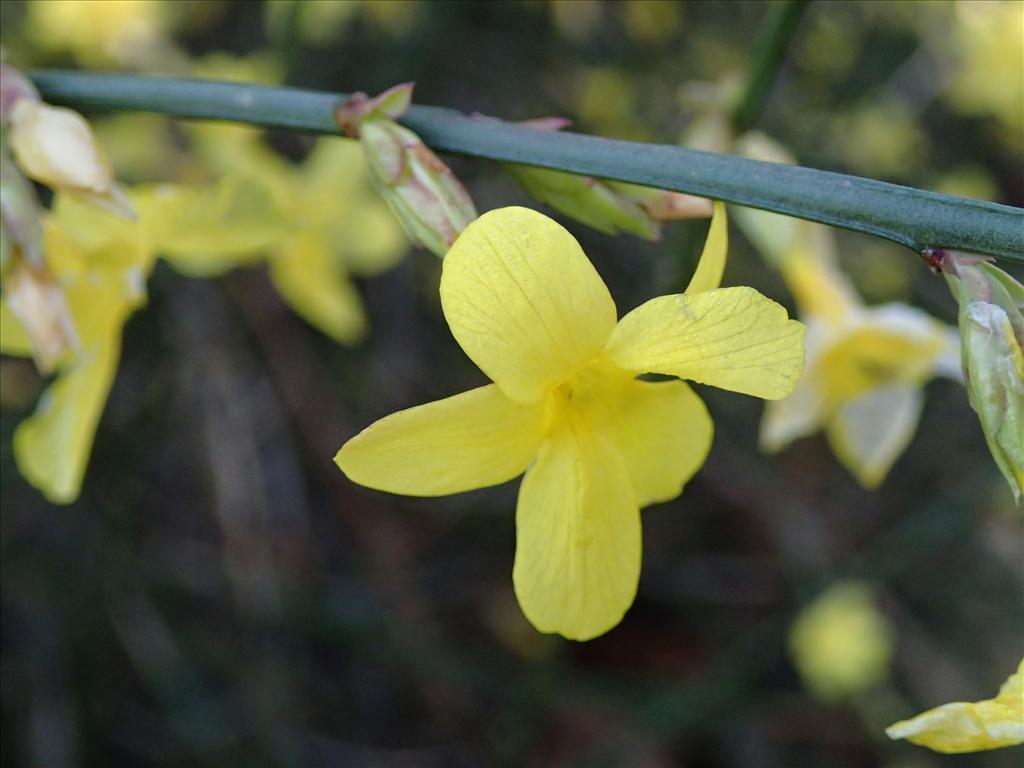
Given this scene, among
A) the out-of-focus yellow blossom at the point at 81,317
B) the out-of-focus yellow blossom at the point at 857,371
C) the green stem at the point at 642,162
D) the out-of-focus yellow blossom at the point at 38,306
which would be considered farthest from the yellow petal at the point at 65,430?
the out-of-focus yellow blossom at the point at 857,371

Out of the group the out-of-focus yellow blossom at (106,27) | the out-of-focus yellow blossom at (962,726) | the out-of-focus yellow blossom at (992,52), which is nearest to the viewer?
the out-of-focus yellow blossom at (962,726)

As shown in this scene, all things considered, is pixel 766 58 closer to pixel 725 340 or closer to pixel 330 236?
pixel 725 340

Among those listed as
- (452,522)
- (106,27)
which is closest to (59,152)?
(106,27)

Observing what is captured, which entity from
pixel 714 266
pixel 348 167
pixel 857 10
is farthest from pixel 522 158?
pixel 857 10

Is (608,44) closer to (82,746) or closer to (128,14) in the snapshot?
(128,14)

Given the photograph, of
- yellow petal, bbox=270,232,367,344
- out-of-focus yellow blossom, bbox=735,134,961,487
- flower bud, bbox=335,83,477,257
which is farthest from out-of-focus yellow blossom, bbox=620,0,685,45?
flower bud, bbox=335,83,477,257

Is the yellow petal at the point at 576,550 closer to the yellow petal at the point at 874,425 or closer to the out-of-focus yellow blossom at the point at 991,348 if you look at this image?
the out-of-focus yellow blossom at the point at 991,348

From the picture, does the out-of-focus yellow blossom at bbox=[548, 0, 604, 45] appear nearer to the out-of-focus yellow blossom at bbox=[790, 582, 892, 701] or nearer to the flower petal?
the out-of-focus yellow blossom at bbox=[790, 582, 892, 701]
